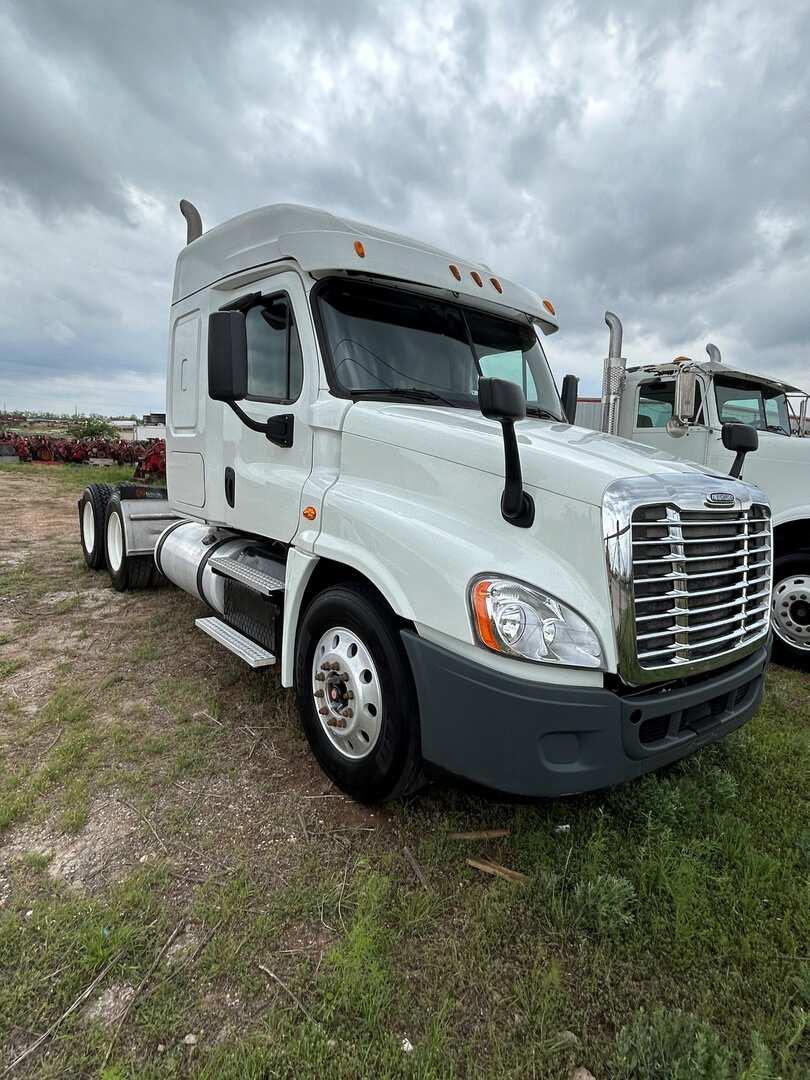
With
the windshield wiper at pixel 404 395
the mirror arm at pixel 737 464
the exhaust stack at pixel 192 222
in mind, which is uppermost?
the exhaust stack at pixel 192 222

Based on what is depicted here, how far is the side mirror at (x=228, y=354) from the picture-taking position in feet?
10.0

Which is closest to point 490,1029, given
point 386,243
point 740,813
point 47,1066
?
point 47,1066

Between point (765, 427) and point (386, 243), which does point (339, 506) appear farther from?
point (765, 427)

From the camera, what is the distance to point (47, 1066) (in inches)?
65.7

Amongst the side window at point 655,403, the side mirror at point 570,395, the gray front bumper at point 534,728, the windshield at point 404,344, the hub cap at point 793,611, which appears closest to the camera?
the gray front bumper at point 534,728

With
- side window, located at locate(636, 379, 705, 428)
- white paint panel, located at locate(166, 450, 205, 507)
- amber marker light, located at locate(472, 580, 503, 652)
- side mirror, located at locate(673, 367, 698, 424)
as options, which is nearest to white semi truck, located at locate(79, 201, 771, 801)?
amber marker light, located at locate(472, 580, 503, 652)

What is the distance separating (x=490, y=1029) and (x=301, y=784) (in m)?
1.45

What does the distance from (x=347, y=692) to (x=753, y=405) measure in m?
5.55

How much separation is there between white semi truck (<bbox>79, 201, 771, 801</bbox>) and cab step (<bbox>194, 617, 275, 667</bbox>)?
0.07 feet

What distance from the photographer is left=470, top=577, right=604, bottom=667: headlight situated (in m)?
2.10

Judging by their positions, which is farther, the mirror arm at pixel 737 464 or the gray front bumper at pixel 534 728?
the mirror arm at pixel 737 464

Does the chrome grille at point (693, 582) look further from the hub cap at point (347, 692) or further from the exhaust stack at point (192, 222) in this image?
the exhaust stack at point (192, 222)

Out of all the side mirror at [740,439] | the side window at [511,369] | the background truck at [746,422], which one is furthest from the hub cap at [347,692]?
the background truck at [746,422]

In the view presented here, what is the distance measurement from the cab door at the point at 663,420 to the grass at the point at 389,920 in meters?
3.51
